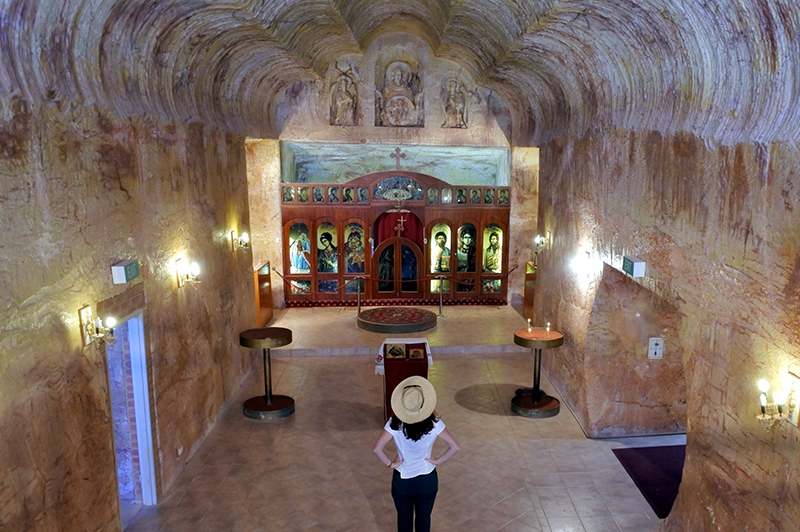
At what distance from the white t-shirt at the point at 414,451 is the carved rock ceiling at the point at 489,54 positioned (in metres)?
3.41

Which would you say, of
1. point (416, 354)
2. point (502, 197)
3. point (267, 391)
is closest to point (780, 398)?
point (416, 354)

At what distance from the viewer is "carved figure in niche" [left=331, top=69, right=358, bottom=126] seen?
14.0 metres

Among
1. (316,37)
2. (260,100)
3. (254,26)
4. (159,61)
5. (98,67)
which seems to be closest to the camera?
(98,67)

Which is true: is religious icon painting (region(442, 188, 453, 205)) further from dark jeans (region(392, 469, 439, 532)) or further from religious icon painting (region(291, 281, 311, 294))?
dark jeans (region(392, 469, 439, 532))

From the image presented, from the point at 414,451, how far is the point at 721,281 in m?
2.86

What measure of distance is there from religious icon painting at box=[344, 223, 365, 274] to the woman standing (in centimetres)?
1025

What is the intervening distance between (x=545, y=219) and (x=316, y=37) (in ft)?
17.0

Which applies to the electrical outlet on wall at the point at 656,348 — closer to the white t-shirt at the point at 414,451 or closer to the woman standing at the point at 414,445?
the woman standing at the point at 414,445

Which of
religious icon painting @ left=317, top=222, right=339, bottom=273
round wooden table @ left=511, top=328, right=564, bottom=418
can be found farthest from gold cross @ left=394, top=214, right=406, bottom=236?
round wooden table @ left=511, top=328, right=564, bottom=418

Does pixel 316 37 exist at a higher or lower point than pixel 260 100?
higher

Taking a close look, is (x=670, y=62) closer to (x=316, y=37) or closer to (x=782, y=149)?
(x=782, y=149)

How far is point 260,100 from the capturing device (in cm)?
1238

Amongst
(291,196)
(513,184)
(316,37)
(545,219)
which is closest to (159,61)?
(316,37)

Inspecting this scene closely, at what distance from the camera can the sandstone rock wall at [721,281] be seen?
4.16 m
